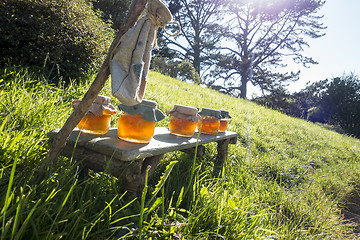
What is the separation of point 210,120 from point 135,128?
96cm

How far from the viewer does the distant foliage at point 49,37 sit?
2443 mm

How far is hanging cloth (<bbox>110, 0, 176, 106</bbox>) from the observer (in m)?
0.95

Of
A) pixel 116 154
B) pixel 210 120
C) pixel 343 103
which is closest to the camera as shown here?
pixel 116 154

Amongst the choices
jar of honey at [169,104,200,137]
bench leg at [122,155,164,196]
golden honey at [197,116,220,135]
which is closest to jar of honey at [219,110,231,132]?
golden honey at [197,116,220,135]

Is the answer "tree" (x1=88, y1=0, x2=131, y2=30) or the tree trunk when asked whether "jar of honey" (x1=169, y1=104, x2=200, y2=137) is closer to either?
"tree" (x1=88, y1=0, x2=131, y2=30)

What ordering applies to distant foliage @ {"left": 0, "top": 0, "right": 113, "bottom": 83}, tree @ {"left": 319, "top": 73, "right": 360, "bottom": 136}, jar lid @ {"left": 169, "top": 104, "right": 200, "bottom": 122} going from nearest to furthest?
jar lid @ {"left": 169, "top": 104, "right": 200, "bottom": 122}
distant foliage @ {"left": 0, "top": 0, "right": 113, "bottom": 83}
tree @ {"left": 319, "top": 73, "right": 360, "bottom": 136}

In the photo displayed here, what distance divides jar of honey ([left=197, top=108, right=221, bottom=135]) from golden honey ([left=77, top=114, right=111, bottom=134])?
957 millimetres

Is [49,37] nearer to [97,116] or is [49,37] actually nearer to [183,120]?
[97,116]

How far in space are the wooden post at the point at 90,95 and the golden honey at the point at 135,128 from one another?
32cm

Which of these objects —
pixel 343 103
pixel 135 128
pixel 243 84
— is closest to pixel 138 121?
pixel 135 128

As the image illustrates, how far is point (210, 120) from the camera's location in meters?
2.09

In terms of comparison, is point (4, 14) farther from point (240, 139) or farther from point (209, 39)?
point (209, 39)

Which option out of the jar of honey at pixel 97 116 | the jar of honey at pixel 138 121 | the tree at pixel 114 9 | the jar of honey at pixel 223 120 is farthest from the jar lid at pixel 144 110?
the tree at pixel 114 9

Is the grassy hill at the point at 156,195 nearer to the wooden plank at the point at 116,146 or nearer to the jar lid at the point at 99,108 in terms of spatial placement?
the wooden plank at the point at 116,146
